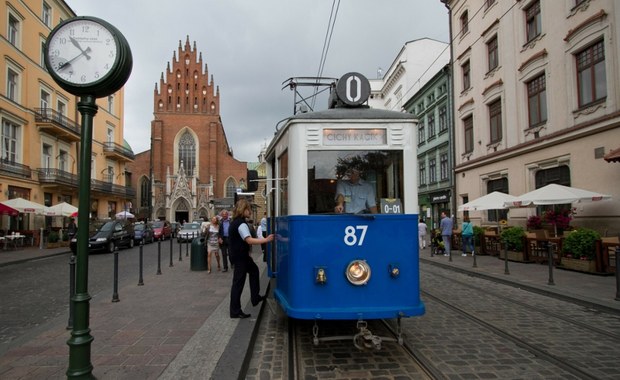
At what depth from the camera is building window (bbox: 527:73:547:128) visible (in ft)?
56.1

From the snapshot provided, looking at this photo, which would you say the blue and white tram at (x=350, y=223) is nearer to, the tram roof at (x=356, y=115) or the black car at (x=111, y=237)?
the tram roof at (x=356, y=115)

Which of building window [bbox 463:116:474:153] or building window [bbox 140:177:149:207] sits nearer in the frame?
building window [bbox 463:116:474:153]

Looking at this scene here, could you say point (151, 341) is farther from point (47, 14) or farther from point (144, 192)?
point (144, 192)

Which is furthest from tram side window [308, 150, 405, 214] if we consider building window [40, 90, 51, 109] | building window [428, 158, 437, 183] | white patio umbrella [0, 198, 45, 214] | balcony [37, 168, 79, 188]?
building window [40, 90, 51, 109]

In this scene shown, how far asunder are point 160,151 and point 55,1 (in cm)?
3061

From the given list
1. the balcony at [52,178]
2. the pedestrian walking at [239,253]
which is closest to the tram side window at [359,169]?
the pedestrian walking at [239,253]

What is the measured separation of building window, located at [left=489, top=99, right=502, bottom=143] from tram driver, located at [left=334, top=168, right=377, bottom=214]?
17.8 metres

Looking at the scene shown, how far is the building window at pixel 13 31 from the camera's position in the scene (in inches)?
1006

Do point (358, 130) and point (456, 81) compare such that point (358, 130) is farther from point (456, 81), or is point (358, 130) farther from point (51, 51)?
point (456, 81)

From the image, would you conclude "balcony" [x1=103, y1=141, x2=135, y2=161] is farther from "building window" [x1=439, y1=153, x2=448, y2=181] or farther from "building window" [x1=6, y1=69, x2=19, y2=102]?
"building window" [x1=439, y1=153, x2=448, y2=181]

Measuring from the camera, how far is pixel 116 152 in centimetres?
3962

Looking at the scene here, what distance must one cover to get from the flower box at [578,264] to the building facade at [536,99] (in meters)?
2.43

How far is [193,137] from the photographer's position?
61625mm

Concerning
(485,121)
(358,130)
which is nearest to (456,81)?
(485,121)
